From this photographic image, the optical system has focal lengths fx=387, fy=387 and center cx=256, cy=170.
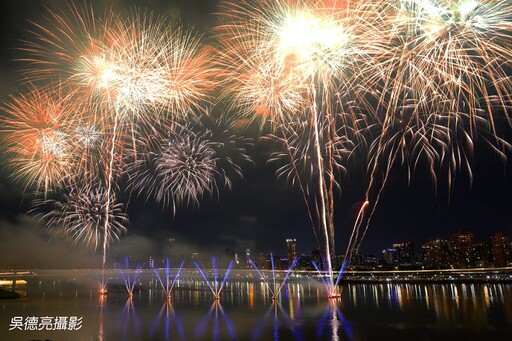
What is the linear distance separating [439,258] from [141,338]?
155m

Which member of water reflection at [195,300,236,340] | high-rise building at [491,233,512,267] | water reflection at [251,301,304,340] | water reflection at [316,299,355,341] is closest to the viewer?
water reflection at [316,299,355,341]

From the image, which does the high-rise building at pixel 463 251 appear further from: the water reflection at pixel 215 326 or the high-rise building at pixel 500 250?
the water reflection at pixel 215 326

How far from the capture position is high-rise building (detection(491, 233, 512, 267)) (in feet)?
430

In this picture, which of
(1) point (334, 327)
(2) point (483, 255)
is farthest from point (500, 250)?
(1) point (334, 327)

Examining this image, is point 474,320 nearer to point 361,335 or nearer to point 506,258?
point 361,335

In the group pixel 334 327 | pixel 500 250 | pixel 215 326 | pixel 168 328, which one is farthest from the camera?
pixel 500 250

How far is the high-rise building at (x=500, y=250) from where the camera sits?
131125 millimetres

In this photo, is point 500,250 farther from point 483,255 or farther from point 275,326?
point 275,326

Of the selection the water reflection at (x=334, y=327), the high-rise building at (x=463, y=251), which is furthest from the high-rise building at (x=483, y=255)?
the water reflection at (x=334, y=327)

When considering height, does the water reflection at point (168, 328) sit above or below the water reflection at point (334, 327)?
above

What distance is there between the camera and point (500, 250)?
135 m

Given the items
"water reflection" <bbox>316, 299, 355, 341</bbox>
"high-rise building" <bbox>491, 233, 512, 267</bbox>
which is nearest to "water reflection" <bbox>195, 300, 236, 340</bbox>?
"water reflection" <bbox>316, 299, 355, 341</bbox>

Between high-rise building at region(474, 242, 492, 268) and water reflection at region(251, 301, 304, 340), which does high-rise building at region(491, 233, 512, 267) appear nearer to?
high-rise building at region(474, 242, 492, 268)

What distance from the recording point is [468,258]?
143375 millimetres
